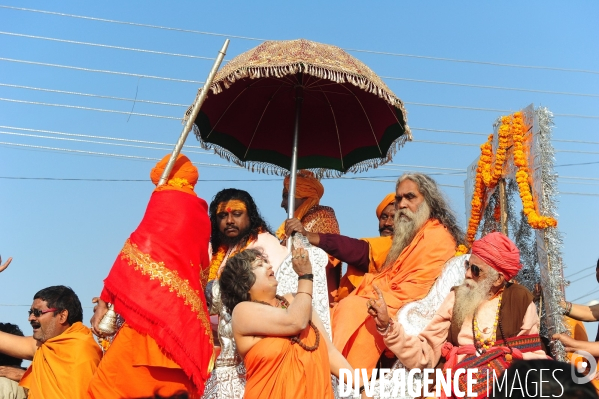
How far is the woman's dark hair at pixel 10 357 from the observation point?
705cm

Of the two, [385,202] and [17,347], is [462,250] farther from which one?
[17,347]

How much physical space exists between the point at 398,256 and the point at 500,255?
51.7 inches

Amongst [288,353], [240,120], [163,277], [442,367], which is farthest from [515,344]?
[240,120]

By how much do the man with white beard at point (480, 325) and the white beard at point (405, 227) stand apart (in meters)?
1.04

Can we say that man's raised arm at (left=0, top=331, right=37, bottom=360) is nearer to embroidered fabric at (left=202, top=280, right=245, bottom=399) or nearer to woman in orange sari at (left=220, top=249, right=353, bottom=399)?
embroidered fabric at (left=202, top=280, right=245, bottom=399)

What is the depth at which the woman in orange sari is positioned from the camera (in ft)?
16.3

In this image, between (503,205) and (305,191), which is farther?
(305,191)

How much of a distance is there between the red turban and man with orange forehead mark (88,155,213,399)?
2126 mm

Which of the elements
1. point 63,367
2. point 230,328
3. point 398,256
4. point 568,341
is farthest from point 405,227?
point 63,367

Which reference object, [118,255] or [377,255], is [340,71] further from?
[118,255]

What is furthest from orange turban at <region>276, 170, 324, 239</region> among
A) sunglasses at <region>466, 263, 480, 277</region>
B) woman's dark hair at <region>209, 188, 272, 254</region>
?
sunglasses at <region>466, 263, 480, 277</region>

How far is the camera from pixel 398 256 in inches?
276

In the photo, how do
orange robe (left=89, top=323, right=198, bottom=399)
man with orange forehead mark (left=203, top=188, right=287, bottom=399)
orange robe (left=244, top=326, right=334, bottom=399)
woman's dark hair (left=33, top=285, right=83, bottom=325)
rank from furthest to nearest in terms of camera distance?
1. woman's dark hair (left=33, top=285, right=83, bottom=325)
2. man with orange forehead mark (left=203, top=188, right=287, bottom=399)
3. orange robe (left=89, top=323, right=198, bottom=399)
4. orange robe (left=244, top=326, right=334, bottom=399)

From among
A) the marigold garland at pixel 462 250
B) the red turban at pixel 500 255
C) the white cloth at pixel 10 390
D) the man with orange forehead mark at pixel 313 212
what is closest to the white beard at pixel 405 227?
the marigold garland at pixel 462 250
